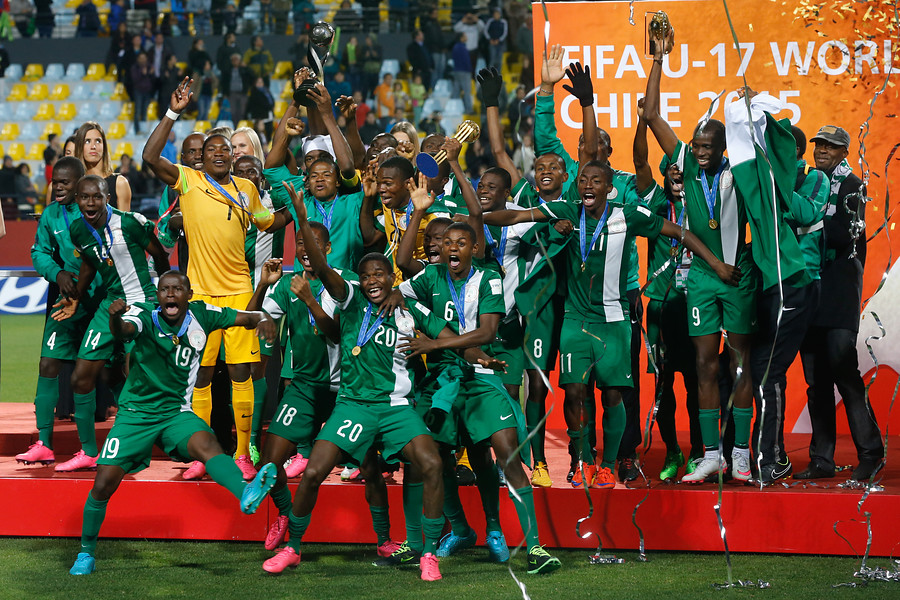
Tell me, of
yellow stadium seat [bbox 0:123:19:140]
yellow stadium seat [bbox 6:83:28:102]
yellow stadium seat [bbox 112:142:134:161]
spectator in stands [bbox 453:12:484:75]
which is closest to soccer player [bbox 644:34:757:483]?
spectator in stands [bbox 453:12:484:75]

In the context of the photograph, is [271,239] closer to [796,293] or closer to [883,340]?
[796,293]

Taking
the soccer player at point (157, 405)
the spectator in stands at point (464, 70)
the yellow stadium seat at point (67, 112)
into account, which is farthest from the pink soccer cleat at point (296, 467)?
the yellow stadium seat at point (67, 112)

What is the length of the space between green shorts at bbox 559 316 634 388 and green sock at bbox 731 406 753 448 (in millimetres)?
555

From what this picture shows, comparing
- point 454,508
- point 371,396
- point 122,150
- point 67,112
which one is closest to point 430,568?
point 454,508

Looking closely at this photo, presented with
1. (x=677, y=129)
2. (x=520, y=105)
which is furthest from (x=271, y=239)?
Result: (x=520, y=105)

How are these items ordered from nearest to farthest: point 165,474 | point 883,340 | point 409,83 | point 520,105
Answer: point 165,474
point 883,340
point 520,105
point 409,83

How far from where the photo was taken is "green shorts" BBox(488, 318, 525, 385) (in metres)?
5.75

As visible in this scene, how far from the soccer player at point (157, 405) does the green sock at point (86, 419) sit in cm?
102

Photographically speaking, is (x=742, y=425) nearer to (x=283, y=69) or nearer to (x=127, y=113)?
(x=283, y=69)

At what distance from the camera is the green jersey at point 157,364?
5.05 m

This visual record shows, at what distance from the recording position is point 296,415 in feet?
17.4

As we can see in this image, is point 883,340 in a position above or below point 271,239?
below

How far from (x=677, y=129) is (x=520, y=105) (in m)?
7.97

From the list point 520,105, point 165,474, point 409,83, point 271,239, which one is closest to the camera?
point 165,474
